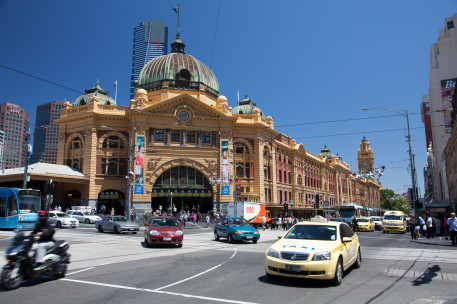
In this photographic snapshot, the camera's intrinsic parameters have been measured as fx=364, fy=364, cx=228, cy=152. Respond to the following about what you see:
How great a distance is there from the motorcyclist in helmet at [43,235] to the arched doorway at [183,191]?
36985mm

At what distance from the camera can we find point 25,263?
8367 mm

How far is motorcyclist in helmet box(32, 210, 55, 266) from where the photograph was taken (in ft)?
28.7

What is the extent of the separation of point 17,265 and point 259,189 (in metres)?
45.0

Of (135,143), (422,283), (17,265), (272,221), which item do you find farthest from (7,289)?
(135,143)

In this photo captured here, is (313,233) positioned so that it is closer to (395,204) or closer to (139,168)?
(139,168)

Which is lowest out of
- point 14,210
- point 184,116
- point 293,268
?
point 293,268

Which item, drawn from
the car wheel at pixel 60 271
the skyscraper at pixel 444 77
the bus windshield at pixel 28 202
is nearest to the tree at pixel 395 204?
the skyscraper at pixel 444 77

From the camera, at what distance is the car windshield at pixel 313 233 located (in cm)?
957

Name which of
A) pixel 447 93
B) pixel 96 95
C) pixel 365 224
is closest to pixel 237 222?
pixel 365 224

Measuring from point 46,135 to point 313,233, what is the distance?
161 metres

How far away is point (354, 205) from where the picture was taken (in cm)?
4347

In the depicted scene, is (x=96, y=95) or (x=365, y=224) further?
(x=96, y=95)

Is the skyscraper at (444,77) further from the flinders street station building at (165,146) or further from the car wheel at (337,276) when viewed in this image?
the car wheel at (337,276)

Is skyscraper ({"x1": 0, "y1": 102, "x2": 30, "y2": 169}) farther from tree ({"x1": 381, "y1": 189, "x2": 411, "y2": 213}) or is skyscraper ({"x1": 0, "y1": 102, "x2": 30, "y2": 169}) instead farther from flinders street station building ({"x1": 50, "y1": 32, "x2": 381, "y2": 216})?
tree ({"x1": 381, "y1": 189, "x2": 411, "y2": 213})
